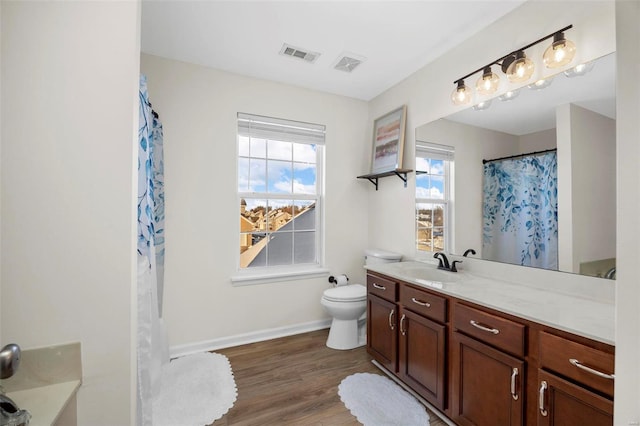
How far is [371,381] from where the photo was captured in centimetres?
199

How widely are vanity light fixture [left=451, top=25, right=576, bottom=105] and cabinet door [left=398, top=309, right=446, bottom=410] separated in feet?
5.35

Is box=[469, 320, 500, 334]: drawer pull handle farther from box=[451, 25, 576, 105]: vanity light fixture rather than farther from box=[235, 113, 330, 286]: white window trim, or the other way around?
A: box=[235, 113, 330, 286]: white window trim

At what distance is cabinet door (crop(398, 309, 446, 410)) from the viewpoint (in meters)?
1.60

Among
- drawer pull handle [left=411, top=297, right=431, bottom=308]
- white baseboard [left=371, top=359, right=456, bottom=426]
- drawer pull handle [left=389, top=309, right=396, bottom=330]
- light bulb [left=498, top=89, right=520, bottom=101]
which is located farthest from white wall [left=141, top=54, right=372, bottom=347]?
light bulb [left=498, top=89, right=520, bottom=101]

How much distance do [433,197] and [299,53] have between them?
5.64 ft

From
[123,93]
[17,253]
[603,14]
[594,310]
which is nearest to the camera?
[17,253]

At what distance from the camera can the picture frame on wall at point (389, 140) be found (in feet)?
8.52

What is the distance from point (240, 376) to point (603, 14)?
3.18 metres

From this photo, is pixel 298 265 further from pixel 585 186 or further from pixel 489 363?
pixel 585 186

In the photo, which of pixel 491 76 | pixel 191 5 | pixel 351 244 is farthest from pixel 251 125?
pixel 491 76

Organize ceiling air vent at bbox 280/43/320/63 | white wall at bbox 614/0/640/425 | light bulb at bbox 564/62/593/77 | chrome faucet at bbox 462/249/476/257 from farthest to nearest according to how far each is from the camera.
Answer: ceiling air vent at bbox 280/43/320/63 < chrome faucet at bbox 462/249/476/257 < light bulb at bbox 564/62/593/77 < white wall at bbox 614/0/640/425

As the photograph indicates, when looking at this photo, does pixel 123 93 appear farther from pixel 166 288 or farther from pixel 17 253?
pixel 166 288

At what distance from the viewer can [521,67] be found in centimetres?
162

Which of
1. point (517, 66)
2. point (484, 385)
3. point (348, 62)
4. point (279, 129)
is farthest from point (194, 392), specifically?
point (517, 66)
